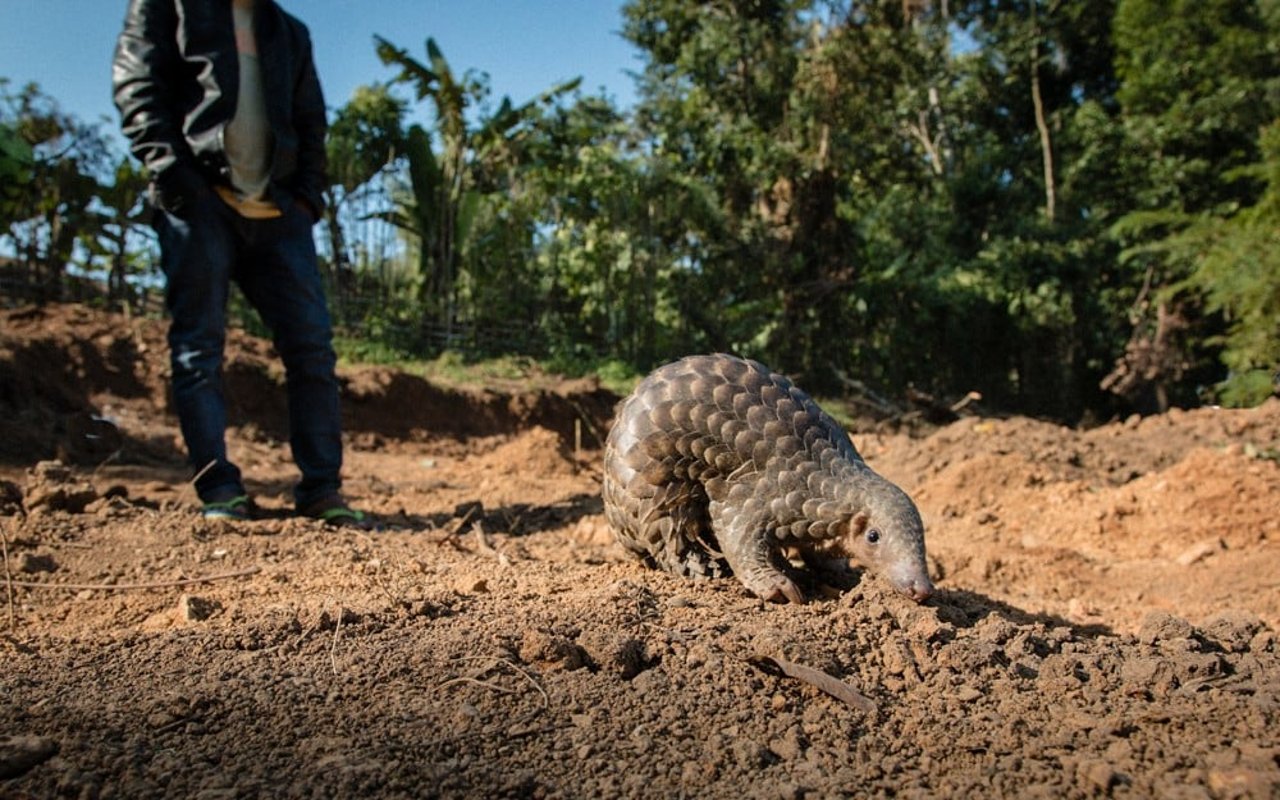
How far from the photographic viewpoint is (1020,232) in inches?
587

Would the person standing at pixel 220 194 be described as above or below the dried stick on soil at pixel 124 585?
above

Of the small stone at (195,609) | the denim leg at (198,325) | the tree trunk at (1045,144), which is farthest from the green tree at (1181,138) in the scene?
the small stone at (195,609)

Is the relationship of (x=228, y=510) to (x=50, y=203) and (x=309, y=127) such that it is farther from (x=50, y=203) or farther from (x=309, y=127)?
(x=50, y=203)

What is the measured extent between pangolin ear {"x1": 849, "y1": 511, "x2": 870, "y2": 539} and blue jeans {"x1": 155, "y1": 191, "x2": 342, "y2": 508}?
2.68 metres

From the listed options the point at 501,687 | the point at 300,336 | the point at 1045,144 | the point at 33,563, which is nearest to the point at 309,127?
the point at 300,336

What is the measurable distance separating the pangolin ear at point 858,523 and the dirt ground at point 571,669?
15cm

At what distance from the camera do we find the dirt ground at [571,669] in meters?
1.49

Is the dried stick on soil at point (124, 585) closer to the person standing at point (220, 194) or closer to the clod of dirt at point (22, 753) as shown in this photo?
the person standing at point (220, 194)

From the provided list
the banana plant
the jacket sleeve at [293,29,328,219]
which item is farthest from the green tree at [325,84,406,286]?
the jacket sleeve at [293,29,328,219]

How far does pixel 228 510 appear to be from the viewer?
148 inches

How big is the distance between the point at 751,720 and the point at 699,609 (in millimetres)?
700

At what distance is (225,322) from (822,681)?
140 inches

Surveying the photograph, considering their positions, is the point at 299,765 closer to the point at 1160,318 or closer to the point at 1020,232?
the point at 1160,318

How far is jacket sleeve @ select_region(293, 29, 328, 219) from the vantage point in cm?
434
